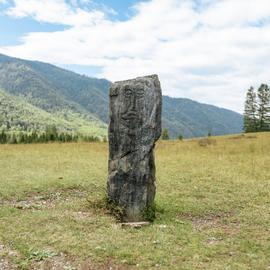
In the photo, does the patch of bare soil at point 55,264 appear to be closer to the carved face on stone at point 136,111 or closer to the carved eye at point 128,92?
the carved face on stone at point 136,111

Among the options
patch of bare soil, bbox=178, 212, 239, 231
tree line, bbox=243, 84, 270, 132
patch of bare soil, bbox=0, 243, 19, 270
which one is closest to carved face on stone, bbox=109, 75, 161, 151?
patch of bare soil, bbox=178, 212, 239, 231

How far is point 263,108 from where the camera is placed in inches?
3438

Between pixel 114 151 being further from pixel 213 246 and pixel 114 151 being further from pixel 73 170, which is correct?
pixel 73 170

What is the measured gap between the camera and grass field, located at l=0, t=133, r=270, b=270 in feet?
32.1

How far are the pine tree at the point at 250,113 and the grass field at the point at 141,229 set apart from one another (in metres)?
67.0

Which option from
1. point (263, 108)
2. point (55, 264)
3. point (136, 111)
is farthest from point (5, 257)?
point (263, 108)

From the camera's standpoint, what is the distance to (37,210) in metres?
14.6

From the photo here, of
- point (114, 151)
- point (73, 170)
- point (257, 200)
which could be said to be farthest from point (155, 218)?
point (73, 170)

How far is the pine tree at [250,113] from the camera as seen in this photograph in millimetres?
88000

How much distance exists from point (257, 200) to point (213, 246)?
711 centimetres

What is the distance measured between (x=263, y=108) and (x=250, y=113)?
2.95 metres

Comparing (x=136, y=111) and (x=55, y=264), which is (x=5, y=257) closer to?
(x=55, y=264)

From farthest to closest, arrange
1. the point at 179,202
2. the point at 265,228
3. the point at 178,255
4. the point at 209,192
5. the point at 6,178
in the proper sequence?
the point at 6,178
the point at 209,192
the point at 179,202
the point at 265,228
the point at 178,255

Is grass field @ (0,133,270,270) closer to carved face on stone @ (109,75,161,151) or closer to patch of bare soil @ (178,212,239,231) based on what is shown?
patch of bare soil @ (178,212,239,231)
